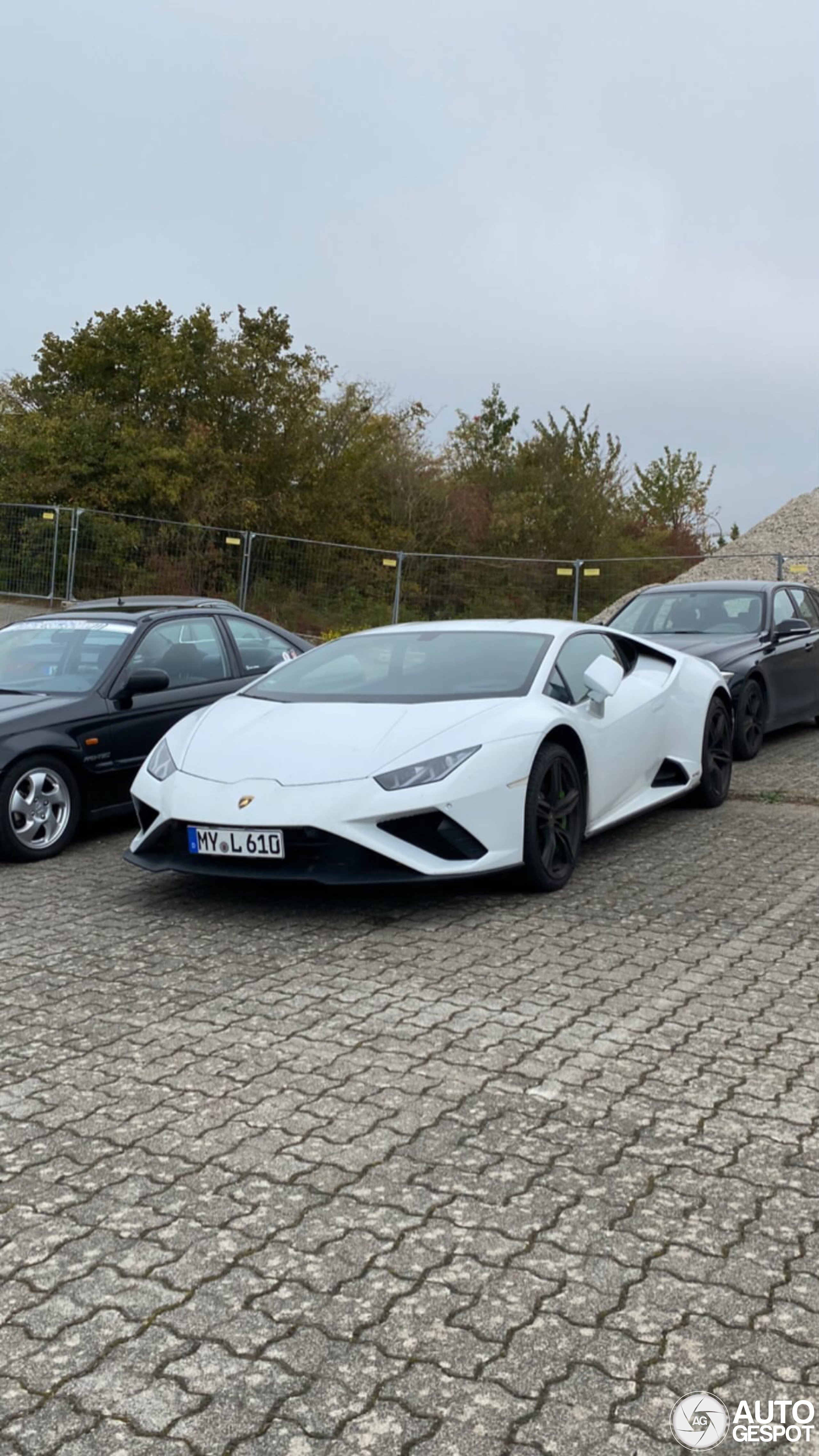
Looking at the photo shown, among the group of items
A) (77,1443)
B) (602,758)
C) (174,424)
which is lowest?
(77,1443)

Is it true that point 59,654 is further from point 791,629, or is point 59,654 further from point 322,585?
point 322,585

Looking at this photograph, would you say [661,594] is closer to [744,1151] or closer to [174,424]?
[744,1151]

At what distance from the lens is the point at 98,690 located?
25.7 feet

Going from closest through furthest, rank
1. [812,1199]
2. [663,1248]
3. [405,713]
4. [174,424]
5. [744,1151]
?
[663,1248] → [812,1199] → [744,1151] → [405,713] → [174,424]

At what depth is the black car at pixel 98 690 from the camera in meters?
7.15

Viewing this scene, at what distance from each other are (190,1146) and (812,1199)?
159cm

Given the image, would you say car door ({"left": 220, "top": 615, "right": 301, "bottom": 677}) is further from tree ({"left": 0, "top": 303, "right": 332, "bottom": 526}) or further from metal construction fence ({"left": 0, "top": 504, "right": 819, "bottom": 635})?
tree ({"left": 0, "top": 303, "right": 332, "bottom": 526})

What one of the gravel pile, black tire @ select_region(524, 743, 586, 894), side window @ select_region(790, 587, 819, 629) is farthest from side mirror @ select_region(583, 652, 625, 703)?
the gravel pile

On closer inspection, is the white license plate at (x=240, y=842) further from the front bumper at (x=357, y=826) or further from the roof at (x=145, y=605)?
the roof at (x=145, y=605)

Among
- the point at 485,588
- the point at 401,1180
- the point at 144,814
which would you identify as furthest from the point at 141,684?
the point at 485,588

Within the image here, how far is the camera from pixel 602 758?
6777mm

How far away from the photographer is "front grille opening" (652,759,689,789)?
7.75 metres

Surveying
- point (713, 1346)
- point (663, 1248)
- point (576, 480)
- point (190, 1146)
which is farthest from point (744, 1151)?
point (576, 480)

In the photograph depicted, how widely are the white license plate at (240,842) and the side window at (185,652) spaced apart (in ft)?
8.95
